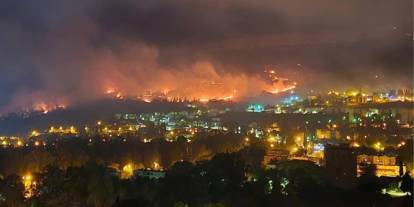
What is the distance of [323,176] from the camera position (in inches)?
472

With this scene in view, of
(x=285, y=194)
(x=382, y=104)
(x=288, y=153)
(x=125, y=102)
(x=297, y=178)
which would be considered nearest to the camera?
(x=285, y=194)

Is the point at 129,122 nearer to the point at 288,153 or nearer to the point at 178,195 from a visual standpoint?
the point at 288,153

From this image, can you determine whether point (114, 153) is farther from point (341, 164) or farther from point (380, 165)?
point (380, 165)

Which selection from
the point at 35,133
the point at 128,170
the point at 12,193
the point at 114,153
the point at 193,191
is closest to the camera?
the point at 12,193

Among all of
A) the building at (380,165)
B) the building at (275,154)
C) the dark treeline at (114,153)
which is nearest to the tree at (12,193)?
the dark treeline at (114,153)

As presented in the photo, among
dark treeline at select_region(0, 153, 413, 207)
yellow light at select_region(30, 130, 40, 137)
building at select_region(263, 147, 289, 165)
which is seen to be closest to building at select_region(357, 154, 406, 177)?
dark treeline at select_region(0, 153, 413, 207)

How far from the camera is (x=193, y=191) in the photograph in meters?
9.62

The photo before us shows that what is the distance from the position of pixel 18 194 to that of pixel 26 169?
5.65 metres

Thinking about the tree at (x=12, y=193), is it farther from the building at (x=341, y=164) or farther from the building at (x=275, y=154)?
the building at (x=275, y=154)

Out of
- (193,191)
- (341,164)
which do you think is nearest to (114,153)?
(341,164)

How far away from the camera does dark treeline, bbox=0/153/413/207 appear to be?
27.9 feet

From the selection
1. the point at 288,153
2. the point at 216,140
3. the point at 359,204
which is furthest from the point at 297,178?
the point at 216,140

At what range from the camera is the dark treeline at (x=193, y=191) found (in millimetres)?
8508

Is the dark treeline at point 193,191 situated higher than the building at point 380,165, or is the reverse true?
the building at point 380,165
